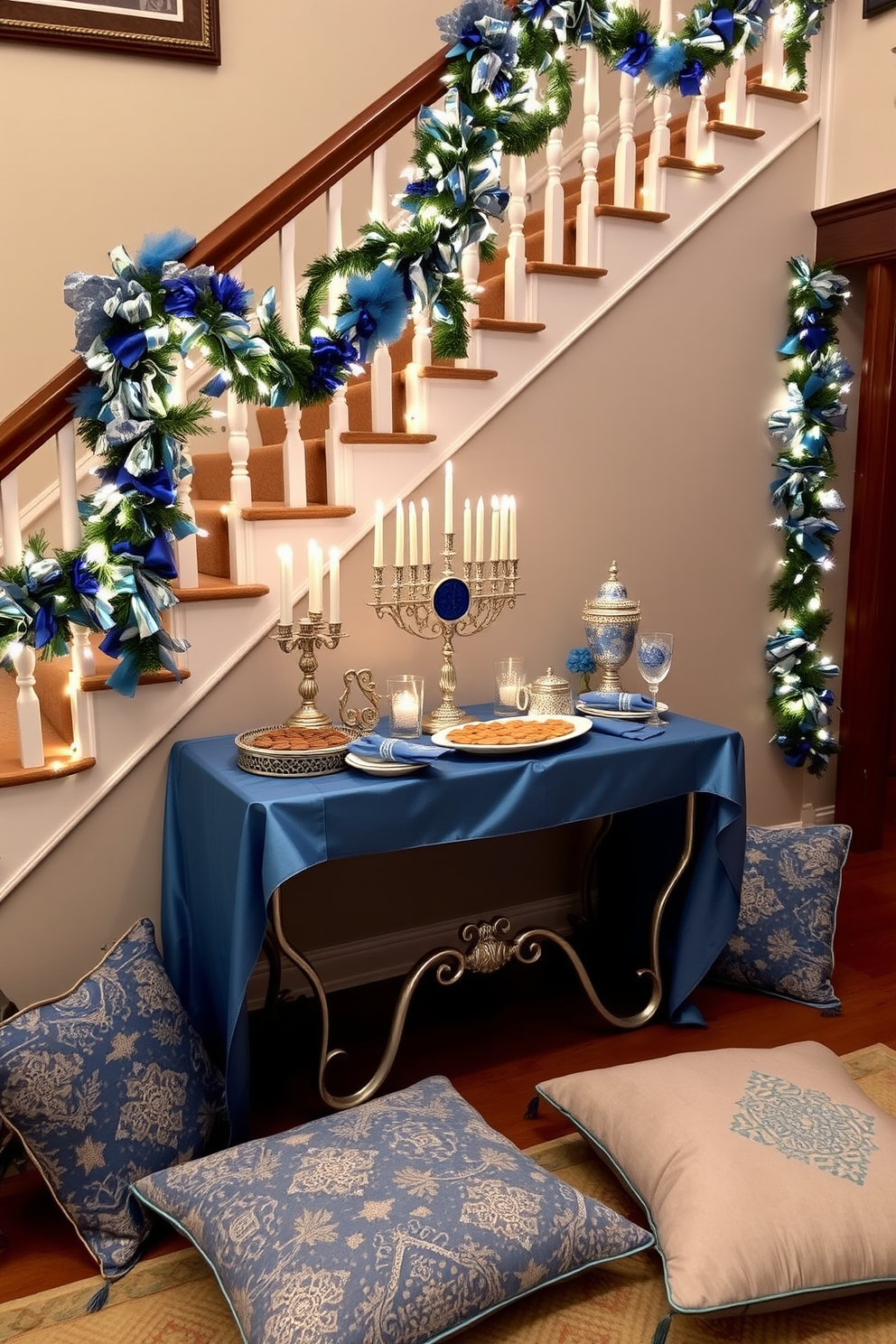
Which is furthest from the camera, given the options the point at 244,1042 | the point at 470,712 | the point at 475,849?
the point at 475,849

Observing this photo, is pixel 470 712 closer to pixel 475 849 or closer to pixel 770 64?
pixel 475 849

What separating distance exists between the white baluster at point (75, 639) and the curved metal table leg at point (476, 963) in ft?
1.79

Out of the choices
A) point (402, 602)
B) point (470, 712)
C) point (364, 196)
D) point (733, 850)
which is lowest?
point (733, 850)

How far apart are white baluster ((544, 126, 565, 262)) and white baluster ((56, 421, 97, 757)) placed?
1.37 m

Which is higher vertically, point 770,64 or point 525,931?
point 770,64

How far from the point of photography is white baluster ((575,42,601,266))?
287cm

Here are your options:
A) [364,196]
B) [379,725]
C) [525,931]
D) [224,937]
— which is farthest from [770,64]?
[224,937]

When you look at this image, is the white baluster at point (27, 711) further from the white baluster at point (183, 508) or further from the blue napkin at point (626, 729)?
the blue napkin at point (626, 729)

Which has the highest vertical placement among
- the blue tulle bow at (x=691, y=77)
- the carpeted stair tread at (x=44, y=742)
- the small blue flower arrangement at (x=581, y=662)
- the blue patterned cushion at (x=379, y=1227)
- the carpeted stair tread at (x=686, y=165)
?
the blue tulle bow at (x=691, y=77)

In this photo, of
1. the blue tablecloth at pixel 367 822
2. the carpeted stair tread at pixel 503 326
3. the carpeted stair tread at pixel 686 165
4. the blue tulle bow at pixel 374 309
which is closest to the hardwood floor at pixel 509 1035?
the blue tablecloth at pixel 367 822

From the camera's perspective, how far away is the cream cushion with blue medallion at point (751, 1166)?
172 centimetres

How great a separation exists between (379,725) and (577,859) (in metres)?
0.96

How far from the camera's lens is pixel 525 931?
2490 mm

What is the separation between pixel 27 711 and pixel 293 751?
559mm
